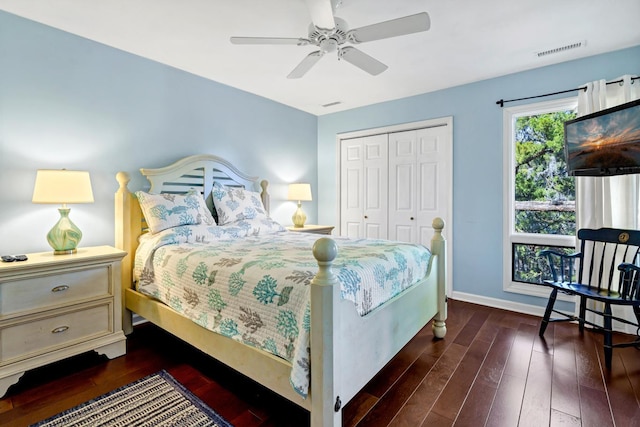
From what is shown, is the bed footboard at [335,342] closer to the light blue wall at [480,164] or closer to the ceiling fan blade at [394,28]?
the ceiling fan blade at [394,28]

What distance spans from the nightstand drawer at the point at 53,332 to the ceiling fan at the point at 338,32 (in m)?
2.17

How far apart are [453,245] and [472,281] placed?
0.45m

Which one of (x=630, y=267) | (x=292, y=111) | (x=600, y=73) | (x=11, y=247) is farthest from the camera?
(x=292, y=111)

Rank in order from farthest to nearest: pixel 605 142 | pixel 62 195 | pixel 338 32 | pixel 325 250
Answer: pixel 605 142 < pixel 62 195 < pixel 338 32 < pixel 325 250

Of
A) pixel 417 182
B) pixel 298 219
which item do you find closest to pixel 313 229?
pixel 298 219

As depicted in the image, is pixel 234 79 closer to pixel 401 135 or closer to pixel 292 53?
pixel 292 53

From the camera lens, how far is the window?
3.14 meters

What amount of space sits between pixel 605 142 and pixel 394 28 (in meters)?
1.95

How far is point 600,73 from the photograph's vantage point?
2.83 m

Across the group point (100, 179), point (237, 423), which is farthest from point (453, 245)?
point (100, 179)

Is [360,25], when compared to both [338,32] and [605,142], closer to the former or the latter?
[338,32]

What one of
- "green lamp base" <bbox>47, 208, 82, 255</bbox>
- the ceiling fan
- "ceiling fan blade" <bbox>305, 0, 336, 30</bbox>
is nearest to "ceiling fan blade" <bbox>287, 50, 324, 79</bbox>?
the ceiling fan

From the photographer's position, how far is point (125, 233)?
8.82 feet

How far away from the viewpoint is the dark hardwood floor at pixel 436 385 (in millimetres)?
1667
